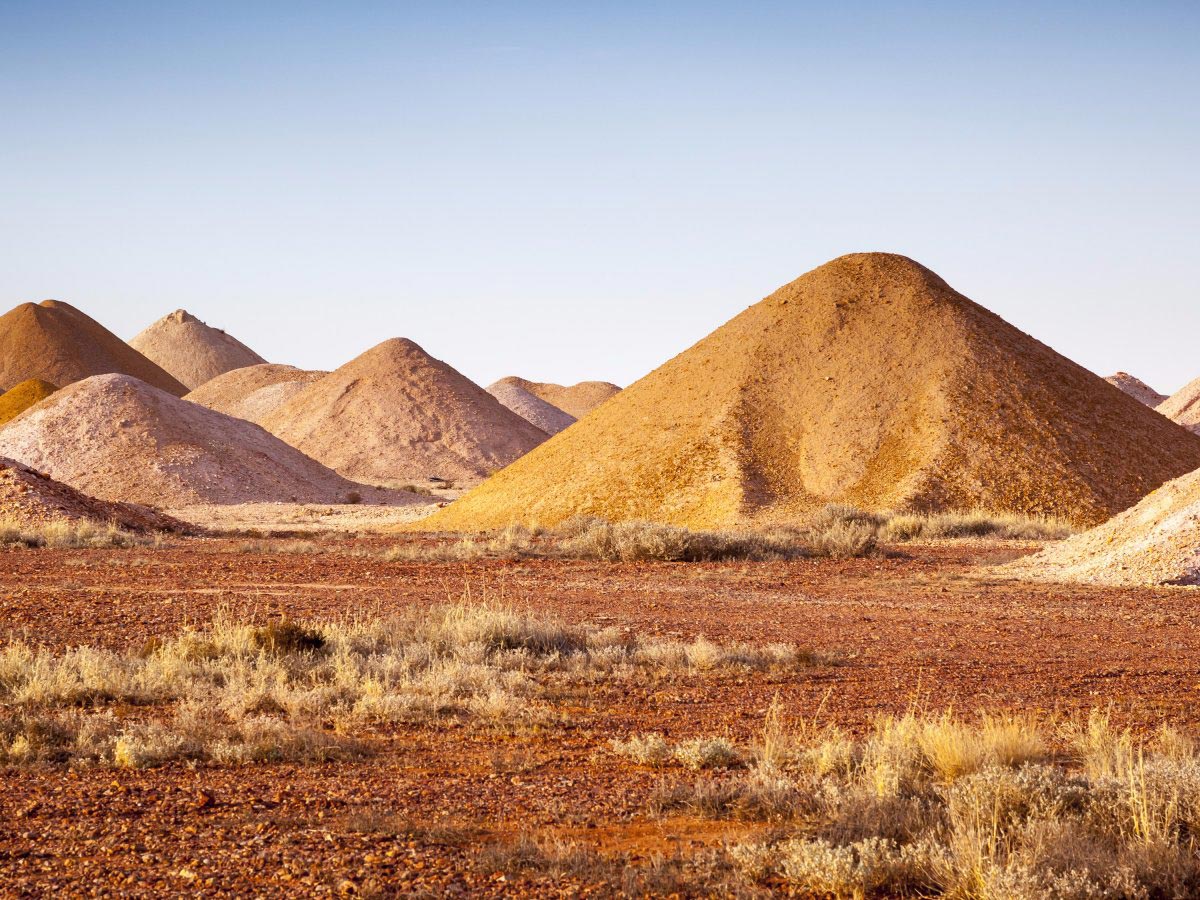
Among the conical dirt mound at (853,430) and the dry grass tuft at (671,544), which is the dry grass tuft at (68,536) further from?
the conical dirt mound at (853,430)

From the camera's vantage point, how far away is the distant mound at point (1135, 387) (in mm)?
115000

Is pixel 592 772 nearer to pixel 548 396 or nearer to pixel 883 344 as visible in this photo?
pixel 883 344

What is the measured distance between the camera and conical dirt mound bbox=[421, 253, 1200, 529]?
31.3m

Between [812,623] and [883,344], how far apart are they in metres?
24.8

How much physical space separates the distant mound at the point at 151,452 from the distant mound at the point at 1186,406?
57.2 m

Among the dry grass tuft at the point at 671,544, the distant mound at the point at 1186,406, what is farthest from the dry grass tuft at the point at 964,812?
the distant mound at the point at 1186,406

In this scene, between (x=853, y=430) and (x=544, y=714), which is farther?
(x=853, y=430)

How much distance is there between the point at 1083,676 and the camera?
405 inches

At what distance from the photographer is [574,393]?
134500mm

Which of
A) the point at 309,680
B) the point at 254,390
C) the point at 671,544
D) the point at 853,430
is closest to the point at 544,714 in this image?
the point at 309,680

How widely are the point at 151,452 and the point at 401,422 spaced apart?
84.6ft

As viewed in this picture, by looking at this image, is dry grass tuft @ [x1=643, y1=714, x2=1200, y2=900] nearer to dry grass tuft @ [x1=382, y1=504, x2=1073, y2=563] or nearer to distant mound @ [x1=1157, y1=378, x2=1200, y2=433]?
dry grass tuft @ [x1=382, y1=504, x2=1073, y2=563]

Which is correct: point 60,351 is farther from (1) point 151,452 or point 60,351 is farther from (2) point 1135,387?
(2) point 1135,387

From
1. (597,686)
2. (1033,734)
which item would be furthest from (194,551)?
(1033,734)
